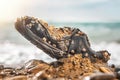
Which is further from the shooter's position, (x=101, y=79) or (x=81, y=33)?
(x=81, y=33)

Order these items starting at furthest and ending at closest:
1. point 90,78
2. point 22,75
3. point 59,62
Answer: point 59,62
point 22,75
point 90,78

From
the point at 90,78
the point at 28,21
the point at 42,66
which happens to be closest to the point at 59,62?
the point at 42,66

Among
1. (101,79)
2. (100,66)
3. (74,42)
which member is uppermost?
(74,42)

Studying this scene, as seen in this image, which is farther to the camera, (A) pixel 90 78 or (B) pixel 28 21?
(B) pixel 28 21

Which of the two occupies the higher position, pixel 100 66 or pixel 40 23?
pixel 40 23

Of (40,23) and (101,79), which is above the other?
(40,23)

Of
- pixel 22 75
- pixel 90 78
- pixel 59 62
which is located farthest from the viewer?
pixel 59 62

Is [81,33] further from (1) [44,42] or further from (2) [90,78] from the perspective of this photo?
(2) [90,78]

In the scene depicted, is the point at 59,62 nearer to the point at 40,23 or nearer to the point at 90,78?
the point at 40,23

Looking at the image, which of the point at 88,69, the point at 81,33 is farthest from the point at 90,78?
the point at 81,33
